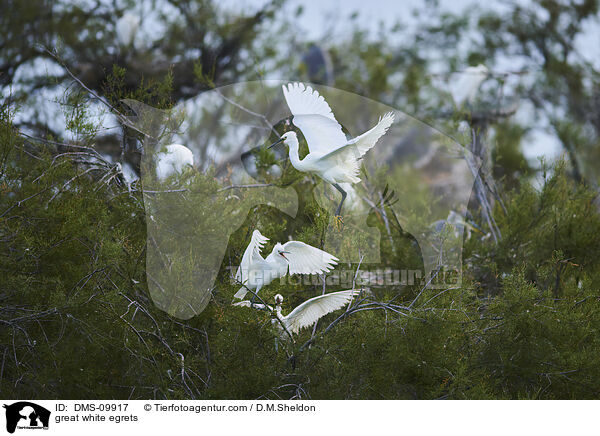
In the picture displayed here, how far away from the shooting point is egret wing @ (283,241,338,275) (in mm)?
2580

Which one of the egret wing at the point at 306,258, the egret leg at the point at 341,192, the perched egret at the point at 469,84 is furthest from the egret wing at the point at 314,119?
the perched egret at the point at 469,84

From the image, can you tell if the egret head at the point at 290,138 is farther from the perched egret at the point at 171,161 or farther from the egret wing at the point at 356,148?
the perched egret at the point at 171,161

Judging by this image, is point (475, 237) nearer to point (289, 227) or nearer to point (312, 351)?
point (289, 227)

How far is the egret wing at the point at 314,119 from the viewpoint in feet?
8.97

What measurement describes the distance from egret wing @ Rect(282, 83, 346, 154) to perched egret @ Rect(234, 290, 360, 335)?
641mm

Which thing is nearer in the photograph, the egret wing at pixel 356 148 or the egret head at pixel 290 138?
the egret wing at pixel 356 148

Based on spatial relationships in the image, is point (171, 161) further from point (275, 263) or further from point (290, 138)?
point (275, 263)

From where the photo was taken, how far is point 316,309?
8.71ft

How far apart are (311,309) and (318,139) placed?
76cm

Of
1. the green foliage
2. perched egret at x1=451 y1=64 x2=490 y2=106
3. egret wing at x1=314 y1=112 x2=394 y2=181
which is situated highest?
perched egret at x1=451 y1=64 x2=490 y2=106
